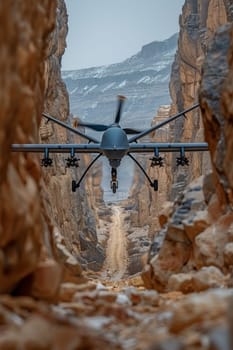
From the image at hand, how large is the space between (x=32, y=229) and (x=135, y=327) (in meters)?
2.38

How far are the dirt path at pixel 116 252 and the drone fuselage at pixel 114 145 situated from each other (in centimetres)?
2092

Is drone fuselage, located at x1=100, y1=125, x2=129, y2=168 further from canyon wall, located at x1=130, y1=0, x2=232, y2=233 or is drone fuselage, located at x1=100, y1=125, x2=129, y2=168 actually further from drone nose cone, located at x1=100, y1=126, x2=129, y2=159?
canyon wall, located at x1=130, y1=0, x2=232, y2=233

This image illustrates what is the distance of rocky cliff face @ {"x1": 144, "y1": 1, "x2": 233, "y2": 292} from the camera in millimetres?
13805

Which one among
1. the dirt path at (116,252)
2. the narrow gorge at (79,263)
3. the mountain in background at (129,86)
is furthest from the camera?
the mountain in background at (129,86)

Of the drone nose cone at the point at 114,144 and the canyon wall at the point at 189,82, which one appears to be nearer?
the drone nose cone at the point at 114,144

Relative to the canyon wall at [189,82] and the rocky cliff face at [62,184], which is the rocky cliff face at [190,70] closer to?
the canyon wall at [189,82]

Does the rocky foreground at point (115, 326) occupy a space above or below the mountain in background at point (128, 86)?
below

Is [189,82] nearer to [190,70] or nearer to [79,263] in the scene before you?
[190,70]

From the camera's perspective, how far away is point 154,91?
134m

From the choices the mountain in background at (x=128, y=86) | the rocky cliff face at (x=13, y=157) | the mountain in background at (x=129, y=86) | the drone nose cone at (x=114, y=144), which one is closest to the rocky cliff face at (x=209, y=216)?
the drone nose cone at (x=114, y=144)

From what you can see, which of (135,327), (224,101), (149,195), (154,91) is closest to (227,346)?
(135,327)

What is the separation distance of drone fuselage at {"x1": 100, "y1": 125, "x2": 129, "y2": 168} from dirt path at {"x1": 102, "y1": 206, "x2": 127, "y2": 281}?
20.9 meters

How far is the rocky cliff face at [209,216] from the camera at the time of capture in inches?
543

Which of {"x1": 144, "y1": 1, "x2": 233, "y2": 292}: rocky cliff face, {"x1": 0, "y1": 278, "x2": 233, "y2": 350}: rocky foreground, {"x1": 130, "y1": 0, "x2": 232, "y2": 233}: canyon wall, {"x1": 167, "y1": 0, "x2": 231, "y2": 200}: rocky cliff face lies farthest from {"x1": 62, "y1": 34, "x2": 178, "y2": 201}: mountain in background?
{"x1": 0, "y1": 278, "x2": 233, "y2": 350}: rocky foreground
